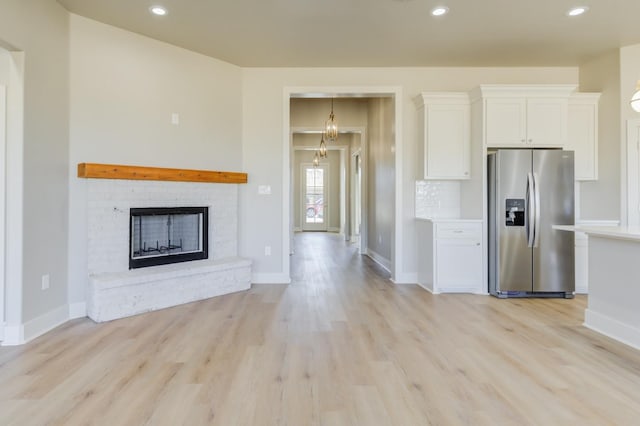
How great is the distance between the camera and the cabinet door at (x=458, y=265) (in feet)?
13.6

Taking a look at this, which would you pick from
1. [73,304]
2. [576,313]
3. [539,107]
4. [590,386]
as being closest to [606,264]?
[576,313]

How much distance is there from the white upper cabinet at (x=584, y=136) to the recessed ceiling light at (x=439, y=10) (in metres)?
2.22

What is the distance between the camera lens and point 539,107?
4105mm

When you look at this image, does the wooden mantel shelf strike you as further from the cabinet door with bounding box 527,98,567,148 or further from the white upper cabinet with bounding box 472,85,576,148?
the cabinet door with bounding box 527,98,567,148

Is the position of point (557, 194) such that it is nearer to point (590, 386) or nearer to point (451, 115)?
point (451, 115)

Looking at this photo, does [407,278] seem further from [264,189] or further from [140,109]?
[140,109]

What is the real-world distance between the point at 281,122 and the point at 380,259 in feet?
9.82

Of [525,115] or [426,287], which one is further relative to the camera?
[426,287]

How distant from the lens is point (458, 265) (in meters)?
4.18

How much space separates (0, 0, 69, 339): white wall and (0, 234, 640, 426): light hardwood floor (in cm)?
44

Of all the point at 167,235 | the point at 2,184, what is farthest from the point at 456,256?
the point at 2,184

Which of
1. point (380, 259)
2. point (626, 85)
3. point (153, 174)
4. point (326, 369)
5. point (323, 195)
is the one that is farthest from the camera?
point (323, 195)

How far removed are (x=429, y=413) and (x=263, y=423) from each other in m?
0.83

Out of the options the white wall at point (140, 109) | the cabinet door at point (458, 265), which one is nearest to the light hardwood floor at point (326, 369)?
the cabinet door at point (458, 265)
